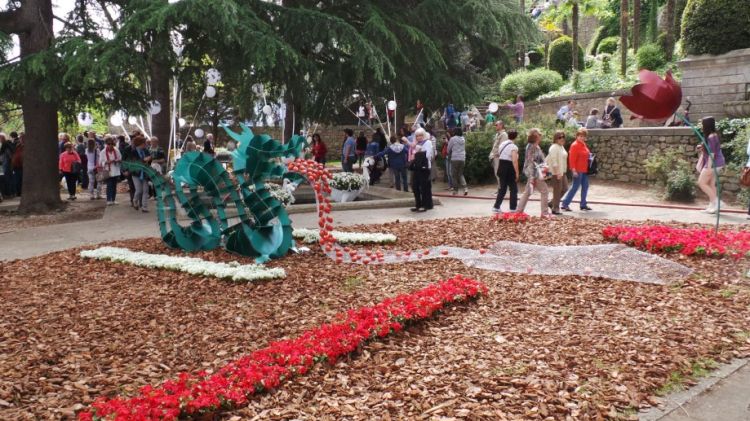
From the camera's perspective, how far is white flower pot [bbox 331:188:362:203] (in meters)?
14.5

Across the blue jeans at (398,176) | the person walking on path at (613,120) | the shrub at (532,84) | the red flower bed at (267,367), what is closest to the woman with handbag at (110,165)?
the blue jeans at (398,176)

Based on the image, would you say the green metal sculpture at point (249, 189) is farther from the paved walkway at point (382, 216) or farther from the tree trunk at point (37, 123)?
the tree trunk at point (37, 123)

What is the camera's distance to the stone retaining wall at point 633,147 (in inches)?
597

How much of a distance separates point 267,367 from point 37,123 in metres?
11.5

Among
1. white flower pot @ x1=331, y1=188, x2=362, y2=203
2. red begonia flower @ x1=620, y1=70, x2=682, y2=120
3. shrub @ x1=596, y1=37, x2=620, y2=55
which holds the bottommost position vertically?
white flower pot @ x1=331, y1=188, x2=362, y2=203

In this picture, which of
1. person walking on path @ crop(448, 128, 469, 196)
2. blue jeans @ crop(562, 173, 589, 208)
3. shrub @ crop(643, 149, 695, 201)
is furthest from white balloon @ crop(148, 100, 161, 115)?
shrub @ crop(643, 149, 695, 201)

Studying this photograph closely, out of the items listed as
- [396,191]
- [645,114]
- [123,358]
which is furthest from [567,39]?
[123,358]

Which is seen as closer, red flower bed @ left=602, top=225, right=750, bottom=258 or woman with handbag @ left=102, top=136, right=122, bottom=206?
red flower bed @ left=602, top=225, right=750, bottom=258

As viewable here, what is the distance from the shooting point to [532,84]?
31.5 m

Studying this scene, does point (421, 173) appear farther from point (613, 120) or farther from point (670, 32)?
point (670, 32)

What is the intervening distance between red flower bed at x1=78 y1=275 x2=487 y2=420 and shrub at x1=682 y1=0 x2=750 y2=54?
14.0m

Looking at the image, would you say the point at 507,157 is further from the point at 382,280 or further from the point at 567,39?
the point at 567,39

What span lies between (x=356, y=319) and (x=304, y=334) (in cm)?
47

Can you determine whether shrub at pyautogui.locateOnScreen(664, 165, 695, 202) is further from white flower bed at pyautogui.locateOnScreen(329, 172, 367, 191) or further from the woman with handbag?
the woman with handbag
